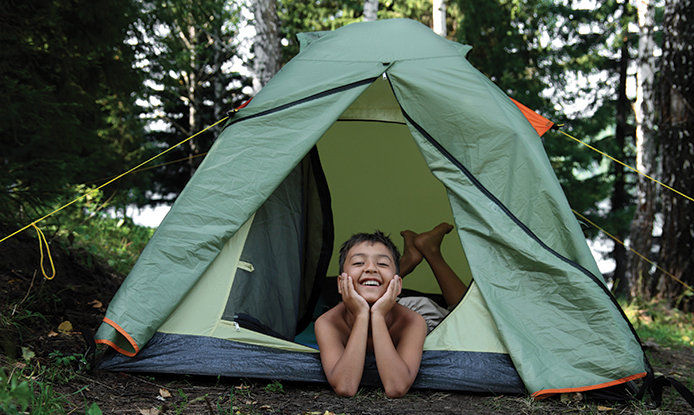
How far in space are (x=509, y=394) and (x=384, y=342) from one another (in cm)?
62

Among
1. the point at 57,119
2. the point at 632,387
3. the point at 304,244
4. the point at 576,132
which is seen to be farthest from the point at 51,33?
the point at 576,132

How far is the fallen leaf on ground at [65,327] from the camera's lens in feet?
9.41

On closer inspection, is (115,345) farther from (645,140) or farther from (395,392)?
(645,140)

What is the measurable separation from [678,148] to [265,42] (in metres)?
4.35

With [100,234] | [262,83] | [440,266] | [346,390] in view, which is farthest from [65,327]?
[262,83]

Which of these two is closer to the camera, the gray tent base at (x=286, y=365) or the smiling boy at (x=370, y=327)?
the smiling boy at (x=370, y=327)

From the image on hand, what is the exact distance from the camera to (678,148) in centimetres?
552

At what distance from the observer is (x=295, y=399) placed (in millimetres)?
2326

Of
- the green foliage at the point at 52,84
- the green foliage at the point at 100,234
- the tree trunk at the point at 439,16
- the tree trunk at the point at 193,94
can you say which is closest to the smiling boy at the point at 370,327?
the green foliage at the point at 52,84

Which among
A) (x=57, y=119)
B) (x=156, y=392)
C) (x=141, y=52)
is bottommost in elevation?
(x=156, y=392)

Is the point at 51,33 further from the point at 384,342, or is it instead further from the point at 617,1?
the point at 617,1

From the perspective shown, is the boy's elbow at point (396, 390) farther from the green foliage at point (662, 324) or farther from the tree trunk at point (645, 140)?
the tree trunk at point (645, 140)

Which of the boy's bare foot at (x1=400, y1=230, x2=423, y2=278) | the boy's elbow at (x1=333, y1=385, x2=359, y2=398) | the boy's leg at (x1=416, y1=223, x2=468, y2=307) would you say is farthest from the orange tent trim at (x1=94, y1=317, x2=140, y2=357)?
the boy's leg at (x1=416, y1=223, x2=468, y2=307)

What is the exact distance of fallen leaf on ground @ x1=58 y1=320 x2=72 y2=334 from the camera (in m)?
2.87
